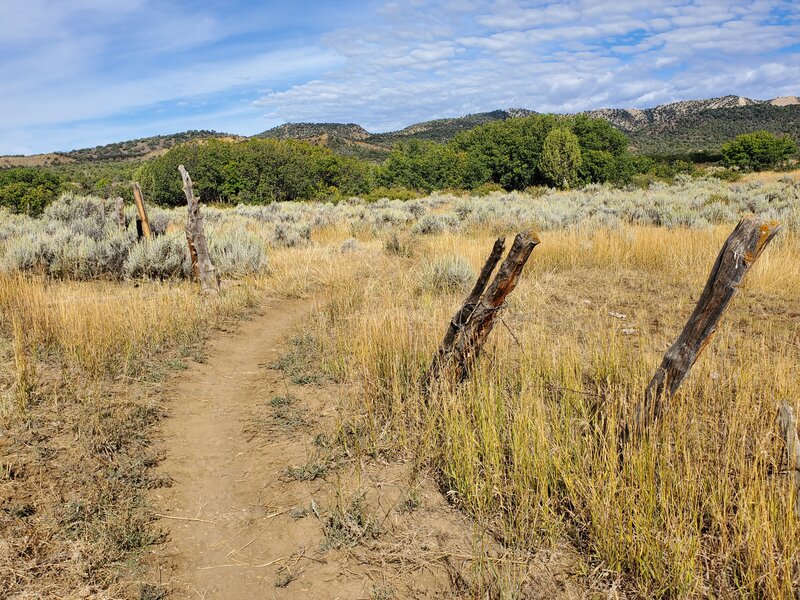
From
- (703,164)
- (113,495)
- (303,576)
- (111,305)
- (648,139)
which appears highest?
(648,139)

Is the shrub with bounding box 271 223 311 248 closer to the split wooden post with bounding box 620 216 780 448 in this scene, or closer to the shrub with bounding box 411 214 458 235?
the shrub with bounding box 411 214 458 235

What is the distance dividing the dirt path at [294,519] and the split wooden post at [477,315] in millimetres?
838

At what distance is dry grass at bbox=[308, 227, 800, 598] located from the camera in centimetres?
262

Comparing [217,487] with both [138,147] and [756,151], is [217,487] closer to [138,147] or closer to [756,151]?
[756,151]

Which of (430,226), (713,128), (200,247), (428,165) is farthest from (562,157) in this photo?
(713,128)

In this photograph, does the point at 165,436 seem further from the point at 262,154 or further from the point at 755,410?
the point at 262,154

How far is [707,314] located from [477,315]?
1.53 metres

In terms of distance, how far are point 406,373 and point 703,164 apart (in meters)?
66.9

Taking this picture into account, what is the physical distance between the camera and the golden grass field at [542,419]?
271cm

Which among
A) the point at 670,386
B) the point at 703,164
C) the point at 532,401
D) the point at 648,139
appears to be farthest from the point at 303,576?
the point at 648,139

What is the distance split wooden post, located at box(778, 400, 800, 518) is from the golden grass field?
3.1 inches

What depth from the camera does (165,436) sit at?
444 cm

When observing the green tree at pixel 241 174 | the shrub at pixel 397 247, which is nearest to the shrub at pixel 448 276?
the shrub at pixel 397 247

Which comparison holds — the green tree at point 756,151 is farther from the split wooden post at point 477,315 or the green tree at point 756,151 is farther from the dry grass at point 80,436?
the dry grass at point 80,436
